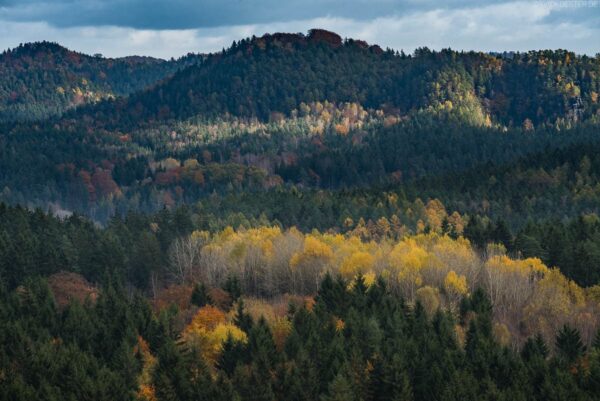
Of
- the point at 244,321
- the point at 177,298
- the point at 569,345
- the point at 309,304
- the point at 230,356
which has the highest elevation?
the point at 244,321

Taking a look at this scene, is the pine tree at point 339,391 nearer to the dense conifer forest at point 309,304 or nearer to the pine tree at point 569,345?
the dense conifer forest at point 309,304

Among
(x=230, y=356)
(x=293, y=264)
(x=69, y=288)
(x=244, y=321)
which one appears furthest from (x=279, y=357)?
(x=293, y=264)

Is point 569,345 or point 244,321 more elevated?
point 244,321

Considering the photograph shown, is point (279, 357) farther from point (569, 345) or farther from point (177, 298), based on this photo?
point (177, 298)

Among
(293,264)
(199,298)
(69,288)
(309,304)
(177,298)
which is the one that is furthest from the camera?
(293,264)

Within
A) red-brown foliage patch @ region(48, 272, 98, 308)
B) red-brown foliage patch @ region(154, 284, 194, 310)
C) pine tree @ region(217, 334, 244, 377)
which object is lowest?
red-brown foliage patch @ region(154, 284, 194, 310)

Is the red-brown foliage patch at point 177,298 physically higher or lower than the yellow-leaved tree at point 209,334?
lower

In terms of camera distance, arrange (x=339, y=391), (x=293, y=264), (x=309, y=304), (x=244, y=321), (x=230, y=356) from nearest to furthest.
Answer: (x=339, y=391) < (x=230, y=356) < (x=244, y=321) < (x=309, y=304) < (x=293, y=264)

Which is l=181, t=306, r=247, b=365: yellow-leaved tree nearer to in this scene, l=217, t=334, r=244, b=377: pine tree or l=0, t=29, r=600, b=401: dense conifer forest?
l=0, t=29, r=600, b=401: dense conifer forest

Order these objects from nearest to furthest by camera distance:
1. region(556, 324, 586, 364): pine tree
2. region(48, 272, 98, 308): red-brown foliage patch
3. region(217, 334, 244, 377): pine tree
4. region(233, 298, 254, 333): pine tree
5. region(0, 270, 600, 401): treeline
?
region(0, 270, 600, 401): treeline
region(217, 334, 244, 377): pine tree
region(556, 324, 586, 364): pine tree
region(233, 298, 254, 333): pine tree
region(48, 272, 98, 308): red-brown foliage patch

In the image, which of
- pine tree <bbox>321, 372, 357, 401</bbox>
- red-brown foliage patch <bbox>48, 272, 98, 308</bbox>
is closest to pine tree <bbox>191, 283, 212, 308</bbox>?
red-brown foliage patch <bbox>48, 272, 98, 308</bbox>

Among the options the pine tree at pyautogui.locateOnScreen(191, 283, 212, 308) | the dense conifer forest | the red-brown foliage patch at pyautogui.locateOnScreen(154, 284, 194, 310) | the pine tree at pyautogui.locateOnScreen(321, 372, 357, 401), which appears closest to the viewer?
the pine tree at pyautogui.locateOnScreen(321, 372, 357, 401)

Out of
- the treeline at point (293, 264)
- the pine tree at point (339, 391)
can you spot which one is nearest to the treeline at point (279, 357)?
the pine tree at point (339, 391)

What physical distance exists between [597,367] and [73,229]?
100068 mm
